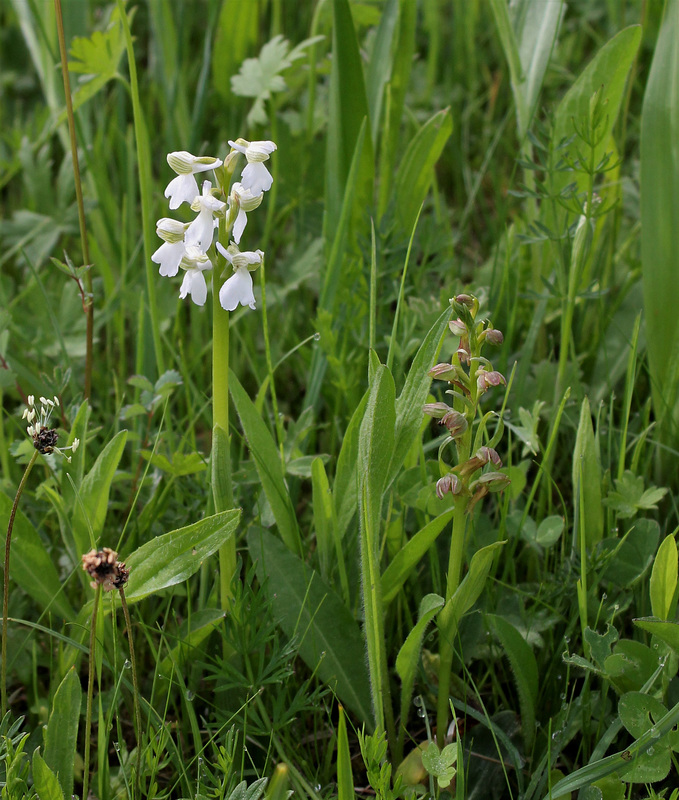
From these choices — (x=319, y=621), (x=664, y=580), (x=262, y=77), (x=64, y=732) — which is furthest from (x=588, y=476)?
(x=262, y=77)

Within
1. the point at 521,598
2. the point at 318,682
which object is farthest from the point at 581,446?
the point at 318,682

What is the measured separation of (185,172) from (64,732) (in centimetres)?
101

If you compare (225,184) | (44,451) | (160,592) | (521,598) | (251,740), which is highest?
(225,184)

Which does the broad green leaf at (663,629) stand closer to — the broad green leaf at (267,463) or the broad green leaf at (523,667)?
the broad green leaf at (523,667)

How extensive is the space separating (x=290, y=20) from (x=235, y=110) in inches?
32.2

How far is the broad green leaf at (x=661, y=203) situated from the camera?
2047 mm

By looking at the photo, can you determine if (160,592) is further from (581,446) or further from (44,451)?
(581,446)

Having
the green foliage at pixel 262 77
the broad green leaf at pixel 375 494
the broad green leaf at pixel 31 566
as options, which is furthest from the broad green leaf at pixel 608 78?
the broad green leaf at pixel 31 566

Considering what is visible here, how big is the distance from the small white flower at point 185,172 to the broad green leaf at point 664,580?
104cm

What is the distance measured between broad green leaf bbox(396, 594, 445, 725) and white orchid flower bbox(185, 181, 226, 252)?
0.71 m

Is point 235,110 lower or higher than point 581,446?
higher

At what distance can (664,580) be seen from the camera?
148cm

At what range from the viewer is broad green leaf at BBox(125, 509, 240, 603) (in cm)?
142

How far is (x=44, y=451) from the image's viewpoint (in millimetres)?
1375
